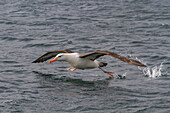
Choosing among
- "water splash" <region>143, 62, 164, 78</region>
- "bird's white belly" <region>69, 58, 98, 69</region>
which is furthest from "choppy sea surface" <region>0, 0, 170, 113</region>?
"bird's white belly" <region>69, 58, 98, 69</region>

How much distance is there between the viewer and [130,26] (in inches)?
841

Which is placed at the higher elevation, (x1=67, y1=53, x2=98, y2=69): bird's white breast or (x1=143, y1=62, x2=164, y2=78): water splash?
(x1=67, y1=53, x2=98, y2=69): bird's white breast

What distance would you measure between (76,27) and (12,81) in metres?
9.43

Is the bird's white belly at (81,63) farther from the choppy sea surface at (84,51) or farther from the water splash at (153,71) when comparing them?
the water splash at (153,71)

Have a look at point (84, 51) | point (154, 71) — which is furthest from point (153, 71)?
point (84, 51)

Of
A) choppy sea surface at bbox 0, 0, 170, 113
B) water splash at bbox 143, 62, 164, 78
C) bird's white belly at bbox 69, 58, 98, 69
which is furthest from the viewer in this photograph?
water splash at bbox 143, 62, 164, 78

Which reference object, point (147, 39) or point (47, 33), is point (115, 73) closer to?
point (147, 39)

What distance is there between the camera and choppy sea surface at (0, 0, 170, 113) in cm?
1027

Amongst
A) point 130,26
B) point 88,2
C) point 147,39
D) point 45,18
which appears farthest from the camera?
point 88,2

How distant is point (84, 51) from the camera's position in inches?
642

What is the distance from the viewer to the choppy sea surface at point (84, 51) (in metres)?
10.3

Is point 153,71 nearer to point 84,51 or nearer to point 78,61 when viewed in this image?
point 78,61

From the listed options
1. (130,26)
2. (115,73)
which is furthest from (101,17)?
(115,73)

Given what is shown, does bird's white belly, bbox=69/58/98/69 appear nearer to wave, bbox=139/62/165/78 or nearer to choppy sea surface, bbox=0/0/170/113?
choppy sea surface, bbox=0/0/170/113
